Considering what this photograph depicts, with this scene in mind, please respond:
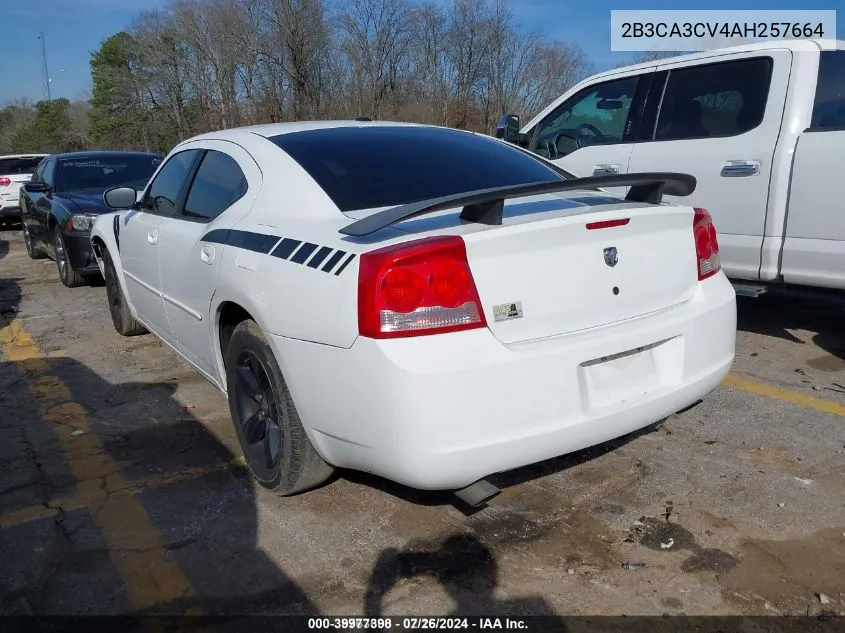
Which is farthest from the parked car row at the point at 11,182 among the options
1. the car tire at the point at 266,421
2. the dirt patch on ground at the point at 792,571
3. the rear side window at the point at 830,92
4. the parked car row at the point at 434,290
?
the dirt patch on ground at the point at 792,571

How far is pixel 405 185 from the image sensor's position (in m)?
3.04

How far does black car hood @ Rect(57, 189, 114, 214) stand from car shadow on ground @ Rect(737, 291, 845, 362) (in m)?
6.31

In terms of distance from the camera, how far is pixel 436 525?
9.18 feet

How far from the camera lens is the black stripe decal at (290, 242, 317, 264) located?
255cm

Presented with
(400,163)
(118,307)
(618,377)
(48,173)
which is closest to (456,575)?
(618,377)

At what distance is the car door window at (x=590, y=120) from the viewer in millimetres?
5711

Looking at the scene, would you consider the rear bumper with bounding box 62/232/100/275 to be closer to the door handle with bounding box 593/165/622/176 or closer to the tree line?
the door handle with bounding box 593/165/622/176

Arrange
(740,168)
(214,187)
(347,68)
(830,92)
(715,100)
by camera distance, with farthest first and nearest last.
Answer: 1. (347,68)
2. (715,100)
3. (740,168)
4. (830,92)
5. (214,187)

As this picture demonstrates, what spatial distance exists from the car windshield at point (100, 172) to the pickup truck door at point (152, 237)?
4.21 meters

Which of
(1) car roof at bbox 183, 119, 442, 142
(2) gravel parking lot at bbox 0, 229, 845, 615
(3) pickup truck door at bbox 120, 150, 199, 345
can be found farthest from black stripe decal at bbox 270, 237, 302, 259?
(3) pickup truck door at bbox 120, 150, 199, 345

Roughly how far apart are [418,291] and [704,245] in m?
1.36

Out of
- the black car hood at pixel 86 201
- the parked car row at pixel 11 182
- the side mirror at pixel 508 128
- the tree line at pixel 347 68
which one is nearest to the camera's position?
the side mirror at pixel 508 128

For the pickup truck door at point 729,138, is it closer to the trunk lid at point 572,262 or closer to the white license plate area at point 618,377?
the trunk lid at point 572,262

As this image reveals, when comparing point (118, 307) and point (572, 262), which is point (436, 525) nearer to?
point (572, 262)
